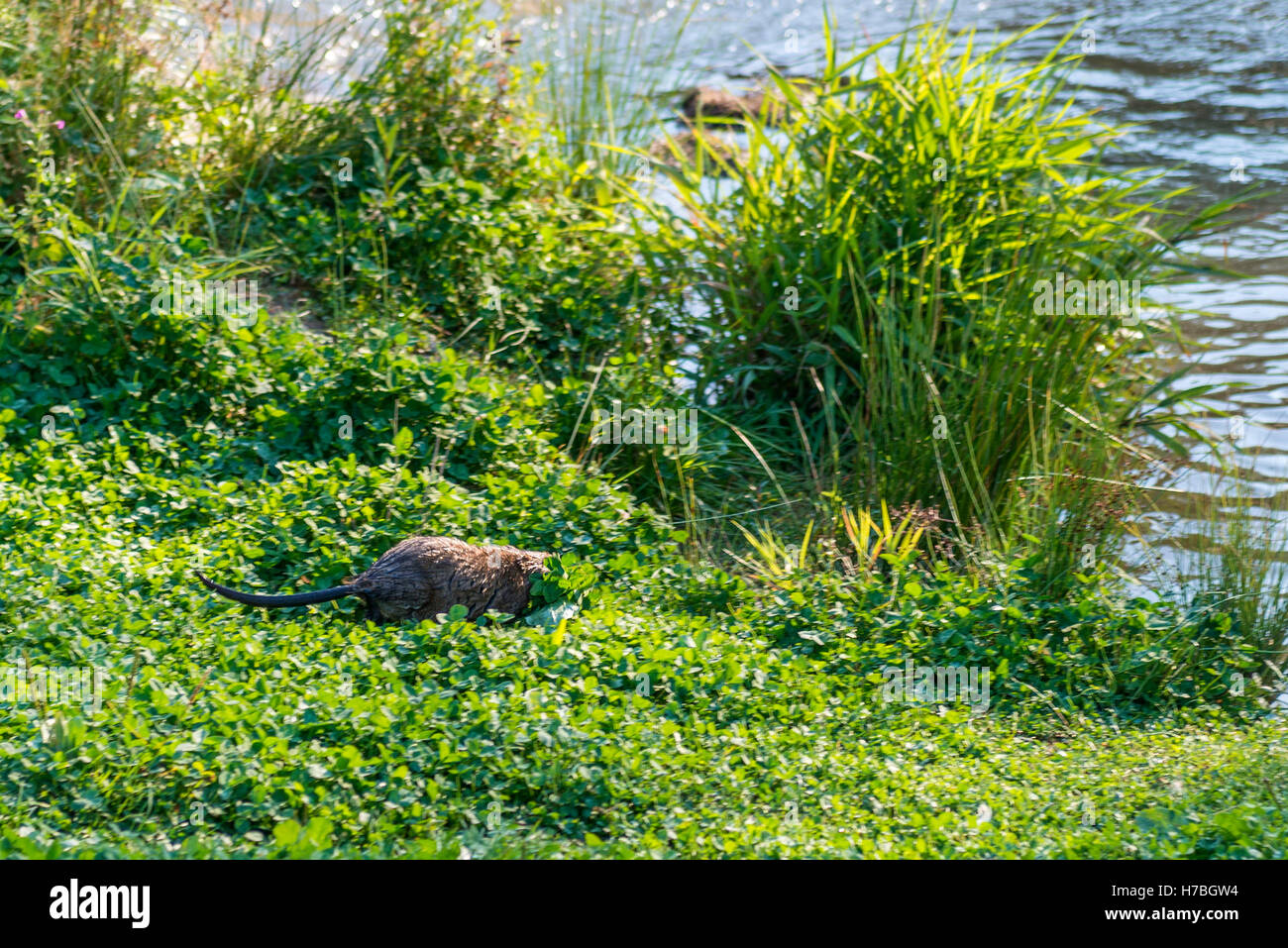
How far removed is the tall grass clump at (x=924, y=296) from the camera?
5.58 meters

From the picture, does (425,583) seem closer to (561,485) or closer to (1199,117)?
(561,485)

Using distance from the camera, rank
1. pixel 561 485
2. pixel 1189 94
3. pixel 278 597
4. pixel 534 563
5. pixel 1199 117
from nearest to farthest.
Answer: pixel 278 597, pixel 534 563, pixel 561 485, pixel 1199 117, pixel 1189 94

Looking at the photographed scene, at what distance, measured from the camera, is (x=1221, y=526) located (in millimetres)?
5566

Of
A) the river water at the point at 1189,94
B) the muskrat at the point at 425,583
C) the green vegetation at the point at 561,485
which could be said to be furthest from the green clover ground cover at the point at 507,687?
the river water at the point at 1189,94

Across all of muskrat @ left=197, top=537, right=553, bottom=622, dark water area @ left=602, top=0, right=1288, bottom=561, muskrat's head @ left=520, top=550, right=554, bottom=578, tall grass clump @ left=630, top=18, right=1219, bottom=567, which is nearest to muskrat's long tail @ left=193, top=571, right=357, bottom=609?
muskrat @ left=197, top=537, right=553, bottom=622

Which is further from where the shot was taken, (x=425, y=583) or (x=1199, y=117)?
(x=1199, y=117)

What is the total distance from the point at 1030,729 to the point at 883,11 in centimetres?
1218

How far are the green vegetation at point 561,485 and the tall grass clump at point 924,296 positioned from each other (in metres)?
0.03

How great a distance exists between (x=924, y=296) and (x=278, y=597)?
3431 millimetres

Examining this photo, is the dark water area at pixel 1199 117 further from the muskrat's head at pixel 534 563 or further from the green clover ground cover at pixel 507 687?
the muskrat's head at pixel 534 563

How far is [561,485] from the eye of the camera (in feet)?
17.0

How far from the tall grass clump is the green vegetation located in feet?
0.09

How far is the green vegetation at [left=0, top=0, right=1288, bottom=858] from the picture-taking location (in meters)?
3.49

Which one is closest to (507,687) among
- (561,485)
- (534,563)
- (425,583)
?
(425,583)
